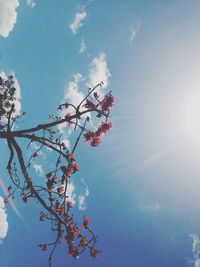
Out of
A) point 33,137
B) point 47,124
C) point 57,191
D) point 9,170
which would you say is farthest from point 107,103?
point 9,170

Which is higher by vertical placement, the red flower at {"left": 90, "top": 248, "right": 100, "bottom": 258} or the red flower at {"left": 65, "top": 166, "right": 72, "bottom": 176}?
the red flower at {"left": 65, "top": 166, "right": 72, "bottom": 176}

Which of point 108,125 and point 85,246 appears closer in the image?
point 85,246

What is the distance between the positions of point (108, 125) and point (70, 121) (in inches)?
49.4

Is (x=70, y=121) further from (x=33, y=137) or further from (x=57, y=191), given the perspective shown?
(x=57, y=191)

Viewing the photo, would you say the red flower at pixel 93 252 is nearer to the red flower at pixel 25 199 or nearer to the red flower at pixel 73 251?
the red flower at pixel 73 251

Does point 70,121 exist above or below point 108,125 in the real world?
below

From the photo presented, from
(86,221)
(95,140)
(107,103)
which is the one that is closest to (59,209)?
(86,221)

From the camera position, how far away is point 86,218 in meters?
8.21

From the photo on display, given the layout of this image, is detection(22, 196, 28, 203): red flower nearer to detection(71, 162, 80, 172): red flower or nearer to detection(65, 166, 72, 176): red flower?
detection(65, 166, 72, 176): red flower

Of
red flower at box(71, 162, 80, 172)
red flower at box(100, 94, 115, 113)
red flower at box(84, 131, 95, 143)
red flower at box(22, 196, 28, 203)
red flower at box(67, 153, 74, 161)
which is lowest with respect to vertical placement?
red flower at box(22, 196, 28, 203)

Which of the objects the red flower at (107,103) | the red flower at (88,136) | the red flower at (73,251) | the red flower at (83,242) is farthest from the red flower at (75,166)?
the red flower at (73,251)

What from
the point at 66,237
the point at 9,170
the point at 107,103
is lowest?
the point at 66,237

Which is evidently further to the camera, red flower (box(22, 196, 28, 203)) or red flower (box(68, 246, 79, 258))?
red flower (box(22, 196, 28, 203))

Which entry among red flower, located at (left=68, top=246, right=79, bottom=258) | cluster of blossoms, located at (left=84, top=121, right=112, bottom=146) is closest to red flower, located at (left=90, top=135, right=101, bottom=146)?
cluster of blossoms, located at (left=84, top=121, right=112, bottom=146)
